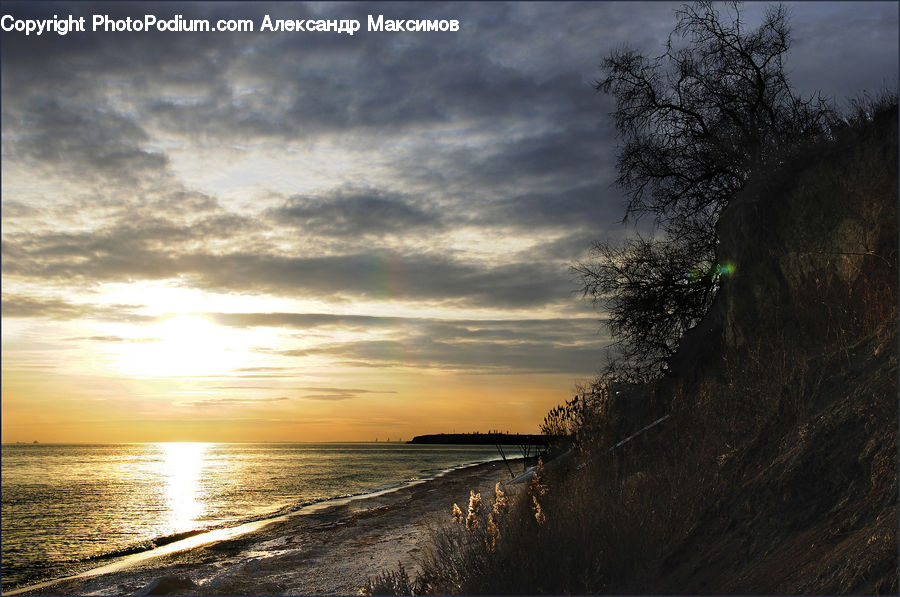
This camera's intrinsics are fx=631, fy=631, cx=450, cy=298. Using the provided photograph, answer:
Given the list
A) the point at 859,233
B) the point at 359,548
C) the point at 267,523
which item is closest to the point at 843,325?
the point at 859,233

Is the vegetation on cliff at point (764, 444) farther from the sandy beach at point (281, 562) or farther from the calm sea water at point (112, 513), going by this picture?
the calm sea water at point (112, 513)

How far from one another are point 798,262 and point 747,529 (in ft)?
20.1

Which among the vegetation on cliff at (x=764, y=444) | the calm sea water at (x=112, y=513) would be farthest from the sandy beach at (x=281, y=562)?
the calm sea water at (x=112, y=513)

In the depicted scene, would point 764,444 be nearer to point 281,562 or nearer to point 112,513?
point 281,562

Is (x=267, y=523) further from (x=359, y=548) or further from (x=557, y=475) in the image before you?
(x=557, y=475)

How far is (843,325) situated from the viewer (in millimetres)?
10109

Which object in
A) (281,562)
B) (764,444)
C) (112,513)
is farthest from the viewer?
(112,513)

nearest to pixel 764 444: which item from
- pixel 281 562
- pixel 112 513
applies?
pixel 281 562

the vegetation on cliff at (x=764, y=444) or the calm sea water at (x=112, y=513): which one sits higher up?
the vegetation on cliff at (x=764, y=444)

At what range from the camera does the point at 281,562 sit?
16969 millimetres

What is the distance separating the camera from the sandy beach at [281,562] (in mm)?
13797

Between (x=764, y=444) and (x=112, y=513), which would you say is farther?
(x=112, y=513)

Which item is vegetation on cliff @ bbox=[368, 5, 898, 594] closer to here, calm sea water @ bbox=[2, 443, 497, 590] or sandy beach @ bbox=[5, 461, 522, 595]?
sandy beach @ bbox=[5, 461, 522, 595]

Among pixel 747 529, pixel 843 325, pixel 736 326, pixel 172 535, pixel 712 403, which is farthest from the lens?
pixel 172 535
